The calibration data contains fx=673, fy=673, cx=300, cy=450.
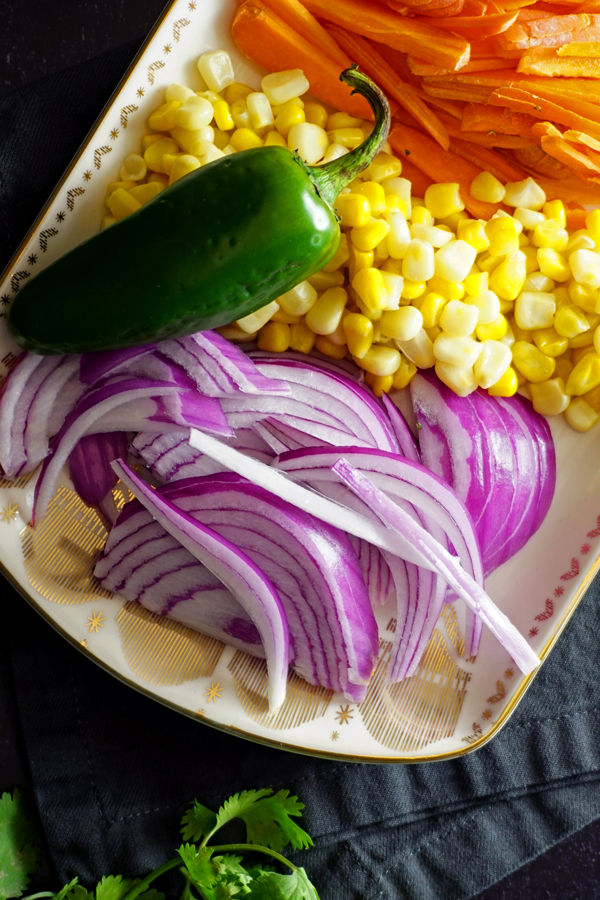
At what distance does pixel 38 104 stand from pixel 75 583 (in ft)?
3.70

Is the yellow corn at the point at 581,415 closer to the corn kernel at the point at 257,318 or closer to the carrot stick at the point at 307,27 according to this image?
the corn kernel at the point at 257,318

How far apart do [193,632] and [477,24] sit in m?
1.48

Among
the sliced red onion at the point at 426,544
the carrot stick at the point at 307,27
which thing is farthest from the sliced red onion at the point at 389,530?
the carrot stick at the point at 307,27

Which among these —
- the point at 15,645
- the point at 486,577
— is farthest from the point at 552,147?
the point at 15,645

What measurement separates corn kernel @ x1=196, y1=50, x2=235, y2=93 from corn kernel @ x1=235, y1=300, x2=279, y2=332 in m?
0.53

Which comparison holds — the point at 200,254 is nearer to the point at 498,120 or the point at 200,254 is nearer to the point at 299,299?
the point at 299,299

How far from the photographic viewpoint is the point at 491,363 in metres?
1.52

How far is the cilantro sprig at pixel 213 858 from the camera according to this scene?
1.49 metres

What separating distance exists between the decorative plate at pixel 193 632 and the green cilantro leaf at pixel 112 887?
448mm

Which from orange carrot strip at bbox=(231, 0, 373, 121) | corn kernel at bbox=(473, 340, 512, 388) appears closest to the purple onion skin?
corn kernel at bbox=(473, 340, 512, 388)

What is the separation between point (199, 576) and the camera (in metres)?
1.49

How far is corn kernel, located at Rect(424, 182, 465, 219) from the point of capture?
1.55m

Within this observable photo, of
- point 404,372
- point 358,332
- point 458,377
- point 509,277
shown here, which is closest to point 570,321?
point 509,277

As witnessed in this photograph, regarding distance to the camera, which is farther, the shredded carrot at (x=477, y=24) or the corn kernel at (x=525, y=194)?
the corn kernel at (x=525, y=194)
